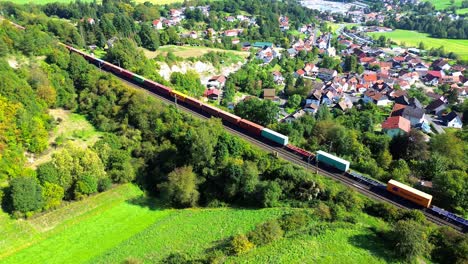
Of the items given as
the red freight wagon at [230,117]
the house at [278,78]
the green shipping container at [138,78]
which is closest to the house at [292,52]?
the house at [278,78]

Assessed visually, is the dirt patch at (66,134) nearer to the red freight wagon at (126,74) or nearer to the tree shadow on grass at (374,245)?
the red freight wagon at (126,74)

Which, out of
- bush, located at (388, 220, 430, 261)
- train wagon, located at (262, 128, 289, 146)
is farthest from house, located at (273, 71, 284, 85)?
bush, located at (388, 220, 430, 261)

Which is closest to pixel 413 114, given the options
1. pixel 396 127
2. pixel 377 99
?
pixel 377 99

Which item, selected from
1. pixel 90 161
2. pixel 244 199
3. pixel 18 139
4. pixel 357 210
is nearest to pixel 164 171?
pixel 90 161

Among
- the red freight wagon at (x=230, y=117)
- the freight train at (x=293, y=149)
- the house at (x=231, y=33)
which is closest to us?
the freight train at (x=293, y=149)

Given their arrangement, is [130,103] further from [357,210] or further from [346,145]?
[357,210]
